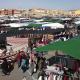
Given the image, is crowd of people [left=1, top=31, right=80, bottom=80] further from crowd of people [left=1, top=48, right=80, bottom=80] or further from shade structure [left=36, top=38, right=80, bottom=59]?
shade structure [left=36, top=38, right=80, bottom=59]

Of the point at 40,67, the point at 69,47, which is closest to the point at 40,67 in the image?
the point at 40,67

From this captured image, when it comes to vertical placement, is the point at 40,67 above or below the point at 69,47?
below

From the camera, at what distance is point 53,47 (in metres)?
9.58

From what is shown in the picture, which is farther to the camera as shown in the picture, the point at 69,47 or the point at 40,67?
the point at 40,67

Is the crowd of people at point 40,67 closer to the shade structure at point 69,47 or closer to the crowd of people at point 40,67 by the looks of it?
the crowd of people at point 40,67

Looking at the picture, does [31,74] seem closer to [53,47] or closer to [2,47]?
[53,47]

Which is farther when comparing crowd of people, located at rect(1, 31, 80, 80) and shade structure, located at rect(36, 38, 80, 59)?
crowd of people, located at rect(1, 31, 80, 80)

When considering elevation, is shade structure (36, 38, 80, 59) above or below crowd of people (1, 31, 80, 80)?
above

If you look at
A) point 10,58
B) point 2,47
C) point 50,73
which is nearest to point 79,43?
point 50,73

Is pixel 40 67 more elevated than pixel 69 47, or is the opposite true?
pixel 69 47

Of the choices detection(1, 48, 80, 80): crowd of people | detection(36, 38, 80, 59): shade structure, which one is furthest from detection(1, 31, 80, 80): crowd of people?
detection(36, 38, 80, 59): shade structure

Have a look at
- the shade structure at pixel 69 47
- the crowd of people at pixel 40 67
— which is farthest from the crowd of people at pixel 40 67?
the shade structure at pixel 69 47

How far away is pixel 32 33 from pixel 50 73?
39.0 feet

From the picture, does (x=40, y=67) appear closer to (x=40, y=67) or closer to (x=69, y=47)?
(x=40, y=67)
